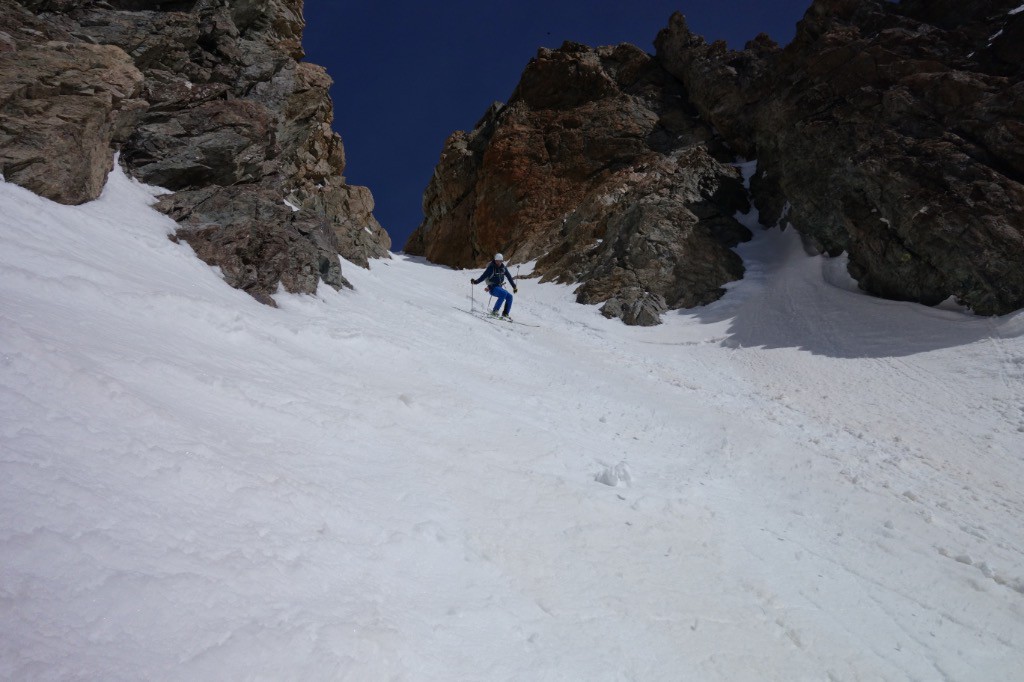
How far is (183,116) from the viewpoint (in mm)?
16328

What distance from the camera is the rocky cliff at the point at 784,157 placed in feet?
64.7

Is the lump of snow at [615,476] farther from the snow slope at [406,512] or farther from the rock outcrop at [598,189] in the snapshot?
the rock outcrop at [598,189]

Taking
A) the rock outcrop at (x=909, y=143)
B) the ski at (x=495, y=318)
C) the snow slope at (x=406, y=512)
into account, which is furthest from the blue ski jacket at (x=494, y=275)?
the rock outcrop at (x=909, y=143)

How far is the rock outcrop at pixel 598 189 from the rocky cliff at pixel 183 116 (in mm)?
15924

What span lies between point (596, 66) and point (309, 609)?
61746 mm

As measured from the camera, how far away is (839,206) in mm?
24500

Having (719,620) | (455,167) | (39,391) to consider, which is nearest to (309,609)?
(39,391)

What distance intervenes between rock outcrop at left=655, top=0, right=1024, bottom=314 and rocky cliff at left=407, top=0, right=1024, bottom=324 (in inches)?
2.7

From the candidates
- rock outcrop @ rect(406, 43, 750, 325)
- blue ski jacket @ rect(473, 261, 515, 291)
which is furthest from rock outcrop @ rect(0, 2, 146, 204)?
A: rock outcrop @ rect(406, 43, 750, 325)

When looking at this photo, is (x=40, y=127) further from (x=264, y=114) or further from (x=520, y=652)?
(x=520, y=652)

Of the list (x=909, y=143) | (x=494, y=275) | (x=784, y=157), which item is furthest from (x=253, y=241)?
(x=784, y=157)

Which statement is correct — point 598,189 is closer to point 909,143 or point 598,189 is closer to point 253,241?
point 909,143

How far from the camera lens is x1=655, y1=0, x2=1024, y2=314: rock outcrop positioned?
1872 cm

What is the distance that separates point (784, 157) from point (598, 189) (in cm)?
1663
